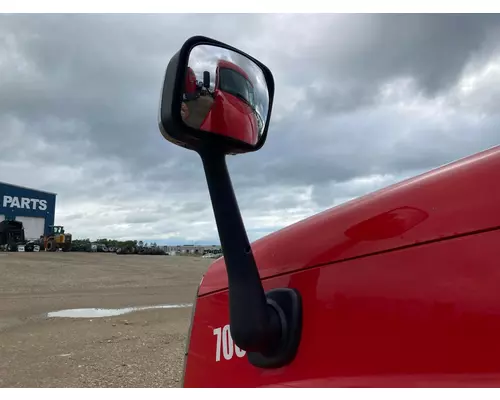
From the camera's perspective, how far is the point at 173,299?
1133 cm

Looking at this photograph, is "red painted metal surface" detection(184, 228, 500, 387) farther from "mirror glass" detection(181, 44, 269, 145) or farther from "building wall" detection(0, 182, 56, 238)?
"building wall" detection(0, 182, 56, 238)

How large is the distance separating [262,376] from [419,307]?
1.75ft

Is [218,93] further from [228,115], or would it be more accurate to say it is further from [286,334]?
[286,334]

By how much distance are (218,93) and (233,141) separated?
0.45ft

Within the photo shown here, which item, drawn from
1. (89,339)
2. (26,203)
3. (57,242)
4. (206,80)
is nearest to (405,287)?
(206,80)

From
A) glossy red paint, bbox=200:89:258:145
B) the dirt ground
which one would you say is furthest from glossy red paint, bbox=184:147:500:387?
the dirt ground

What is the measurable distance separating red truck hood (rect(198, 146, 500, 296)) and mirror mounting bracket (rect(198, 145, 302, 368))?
0.21 meters

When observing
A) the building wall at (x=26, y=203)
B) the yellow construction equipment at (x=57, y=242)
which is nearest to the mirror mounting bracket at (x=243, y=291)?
the yellow construction equipment at (x=57, y=242)

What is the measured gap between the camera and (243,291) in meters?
1.16

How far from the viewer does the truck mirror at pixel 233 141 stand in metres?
1.10

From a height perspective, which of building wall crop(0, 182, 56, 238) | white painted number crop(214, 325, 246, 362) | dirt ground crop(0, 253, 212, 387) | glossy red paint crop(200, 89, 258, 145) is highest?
building wall crop(0, 182, 56, 238)

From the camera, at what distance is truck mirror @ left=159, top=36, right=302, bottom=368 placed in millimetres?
1097

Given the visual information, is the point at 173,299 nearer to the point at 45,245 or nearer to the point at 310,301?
the point at 310,301

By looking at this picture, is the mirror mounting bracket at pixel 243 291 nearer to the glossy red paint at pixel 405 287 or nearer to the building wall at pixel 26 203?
the glossy red paint at pixel 405 287
